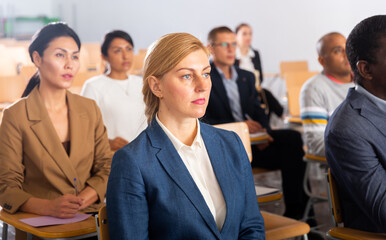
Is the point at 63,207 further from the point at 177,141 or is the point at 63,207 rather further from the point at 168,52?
the point at 168,52

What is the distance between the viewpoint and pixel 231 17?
34.0 ft

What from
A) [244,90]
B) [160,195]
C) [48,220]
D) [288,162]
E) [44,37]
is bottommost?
[288,162]

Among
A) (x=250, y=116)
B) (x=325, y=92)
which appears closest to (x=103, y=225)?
(x=325, y=92)

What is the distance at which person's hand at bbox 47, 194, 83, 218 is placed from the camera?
7.03 feet

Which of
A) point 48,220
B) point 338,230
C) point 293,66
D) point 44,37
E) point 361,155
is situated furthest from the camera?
point 293,66

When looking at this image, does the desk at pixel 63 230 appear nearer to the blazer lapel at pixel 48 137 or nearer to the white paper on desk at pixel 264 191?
the blazer lapel at pixel 48 137

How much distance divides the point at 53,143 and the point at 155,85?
944 millimetres

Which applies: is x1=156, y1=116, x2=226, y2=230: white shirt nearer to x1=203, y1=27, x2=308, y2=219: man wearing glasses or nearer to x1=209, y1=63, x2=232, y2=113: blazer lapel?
x1=203, y1=27, x2=308, y2=219: man wearing glasses

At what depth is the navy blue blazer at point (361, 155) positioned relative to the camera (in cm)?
180

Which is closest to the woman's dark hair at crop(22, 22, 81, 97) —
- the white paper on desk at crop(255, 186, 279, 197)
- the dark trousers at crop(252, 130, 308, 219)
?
the white paper on desk at crop(255, 186, 279, 197)

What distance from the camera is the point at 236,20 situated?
1021 cm

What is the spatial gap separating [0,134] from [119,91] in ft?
4.54

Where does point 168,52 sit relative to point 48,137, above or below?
above

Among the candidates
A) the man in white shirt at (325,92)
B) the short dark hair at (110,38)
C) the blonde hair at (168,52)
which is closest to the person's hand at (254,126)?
the man in white shirt at (325,92)
